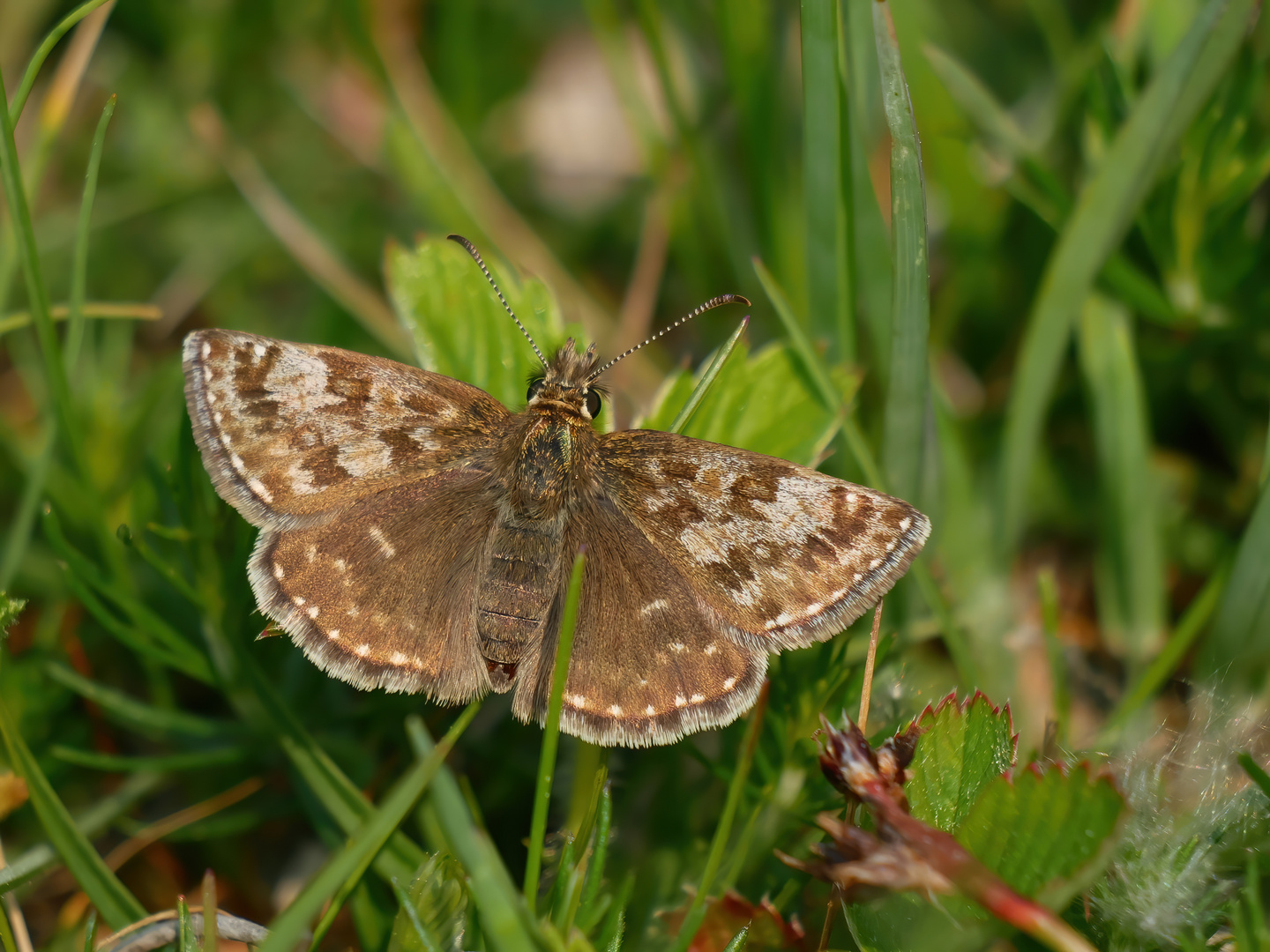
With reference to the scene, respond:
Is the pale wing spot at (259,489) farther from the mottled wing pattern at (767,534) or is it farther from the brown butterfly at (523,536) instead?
the mottled wing pattern at (767,534)

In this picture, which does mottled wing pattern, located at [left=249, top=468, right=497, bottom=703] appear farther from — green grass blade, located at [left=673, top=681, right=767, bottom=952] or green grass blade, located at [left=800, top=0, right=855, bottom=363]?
green grass blade, located at [left=800, top=0, right=855, bottom=363]

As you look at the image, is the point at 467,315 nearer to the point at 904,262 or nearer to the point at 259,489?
the point at 259,489

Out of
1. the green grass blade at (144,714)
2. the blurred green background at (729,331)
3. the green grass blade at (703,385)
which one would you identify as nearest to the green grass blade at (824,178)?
the blurred green background at (729,331)

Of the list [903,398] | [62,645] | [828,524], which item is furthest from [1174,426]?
[62,645]

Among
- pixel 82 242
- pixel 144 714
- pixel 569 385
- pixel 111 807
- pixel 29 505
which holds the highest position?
pixel 82 242

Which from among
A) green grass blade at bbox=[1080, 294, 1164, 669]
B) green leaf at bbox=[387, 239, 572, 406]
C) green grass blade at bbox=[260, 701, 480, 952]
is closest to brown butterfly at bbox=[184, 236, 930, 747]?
green leaf at bbox=[387, 239, 572, 406]

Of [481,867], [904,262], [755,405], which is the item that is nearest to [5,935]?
[481,867]
